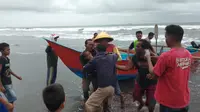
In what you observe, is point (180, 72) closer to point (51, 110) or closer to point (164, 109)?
point (164, 109)

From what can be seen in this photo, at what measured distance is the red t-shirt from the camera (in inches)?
111

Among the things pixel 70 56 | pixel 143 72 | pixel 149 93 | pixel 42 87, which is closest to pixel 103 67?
pixel 143 72

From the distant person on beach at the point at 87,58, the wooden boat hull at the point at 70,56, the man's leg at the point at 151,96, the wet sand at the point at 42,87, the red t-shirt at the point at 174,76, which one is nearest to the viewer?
A: the red t-shirt at the point at 174,76

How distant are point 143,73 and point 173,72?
1.60m

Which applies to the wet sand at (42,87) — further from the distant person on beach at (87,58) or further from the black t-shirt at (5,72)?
the black t-shirt at (5,72)

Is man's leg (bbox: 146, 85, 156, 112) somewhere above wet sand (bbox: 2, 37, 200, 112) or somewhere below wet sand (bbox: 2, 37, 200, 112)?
above

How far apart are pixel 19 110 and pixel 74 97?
5.49ft

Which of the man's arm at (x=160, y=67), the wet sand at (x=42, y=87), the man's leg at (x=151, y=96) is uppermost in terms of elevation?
the man's arm at (x=160, y=67)

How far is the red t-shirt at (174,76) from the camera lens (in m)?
2.82

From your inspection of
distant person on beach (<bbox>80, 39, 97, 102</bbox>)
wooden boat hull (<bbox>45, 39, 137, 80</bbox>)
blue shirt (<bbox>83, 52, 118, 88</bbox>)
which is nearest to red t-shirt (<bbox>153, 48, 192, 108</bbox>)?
blue shirt (<bbox>83, 52, 118, 88</bbox>)

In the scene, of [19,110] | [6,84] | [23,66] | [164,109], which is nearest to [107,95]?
[164,109]

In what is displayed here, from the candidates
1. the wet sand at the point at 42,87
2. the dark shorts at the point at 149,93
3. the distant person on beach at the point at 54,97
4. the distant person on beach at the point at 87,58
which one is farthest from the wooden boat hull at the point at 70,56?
the distant person on beach at the point at 54,97

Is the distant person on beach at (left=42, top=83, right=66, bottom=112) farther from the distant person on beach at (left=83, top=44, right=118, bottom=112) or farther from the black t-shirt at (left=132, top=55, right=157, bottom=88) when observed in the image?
the black t-shirt at (left=132, top=55, right=157, bottom=88)

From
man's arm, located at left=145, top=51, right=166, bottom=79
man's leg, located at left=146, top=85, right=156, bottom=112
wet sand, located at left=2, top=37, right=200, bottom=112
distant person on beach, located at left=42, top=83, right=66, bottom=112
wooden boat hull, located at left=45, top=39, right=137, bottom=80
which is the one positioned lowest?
wet sand, located at left=2, top=37, right=200, bottom=112
